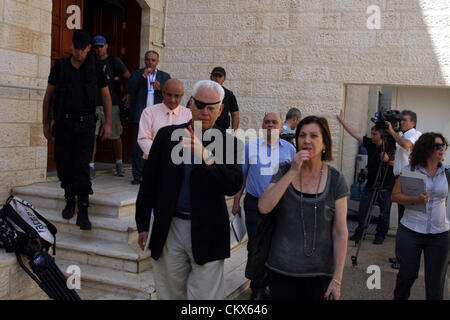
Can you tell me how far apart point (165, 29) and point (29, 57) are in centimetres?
303

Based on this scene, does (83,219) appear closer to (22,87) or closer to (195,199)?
(22,87)

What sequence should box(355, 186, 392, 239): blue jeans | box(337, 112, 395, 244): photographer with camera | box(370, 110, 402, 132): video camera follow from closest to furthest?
box(370, 110, 402, 132): video camera → box(337, 112, 395, 244): photographer with camera → box(355, 186, 392, 239): blue jeans

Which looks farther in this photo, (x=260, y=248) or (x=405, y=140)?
(x=405, y=140)

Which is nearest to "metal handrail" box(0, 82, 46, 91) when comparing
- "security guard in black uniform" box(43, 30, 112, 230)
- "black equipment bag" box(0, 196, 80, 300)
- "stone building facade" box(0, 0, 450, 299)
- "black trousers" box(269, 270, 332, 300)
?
"stone building facade" box(0, 0, 450, 299)

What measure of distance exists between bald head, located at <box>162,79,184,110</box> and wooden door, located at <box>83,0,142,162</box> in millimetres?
3500

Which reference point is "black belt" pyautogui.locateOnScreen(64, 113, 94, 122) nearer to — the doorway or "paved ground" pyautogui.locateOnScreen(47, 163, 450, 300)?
"paved ground" pyautogui.locateOnScreen(47, 163, 450, 300)

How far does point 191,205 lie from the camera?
9.34ft

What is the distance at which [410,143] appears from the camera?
633 cm

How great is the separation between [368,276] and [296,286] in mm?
3301

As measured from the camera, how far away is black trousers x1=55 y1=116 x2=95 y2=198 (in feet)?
15.2

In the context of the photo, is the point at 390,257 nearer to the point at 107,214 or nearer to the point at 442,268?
the point at 442,268

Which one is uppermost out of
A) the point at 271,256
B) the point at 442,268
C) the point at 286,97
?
the point at 286,97

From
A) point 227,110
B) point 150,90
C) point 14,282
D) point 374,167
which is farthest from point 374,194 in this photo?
point 14,282

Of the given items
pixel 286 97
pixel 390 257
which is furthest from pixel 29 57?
pixel 390 257
